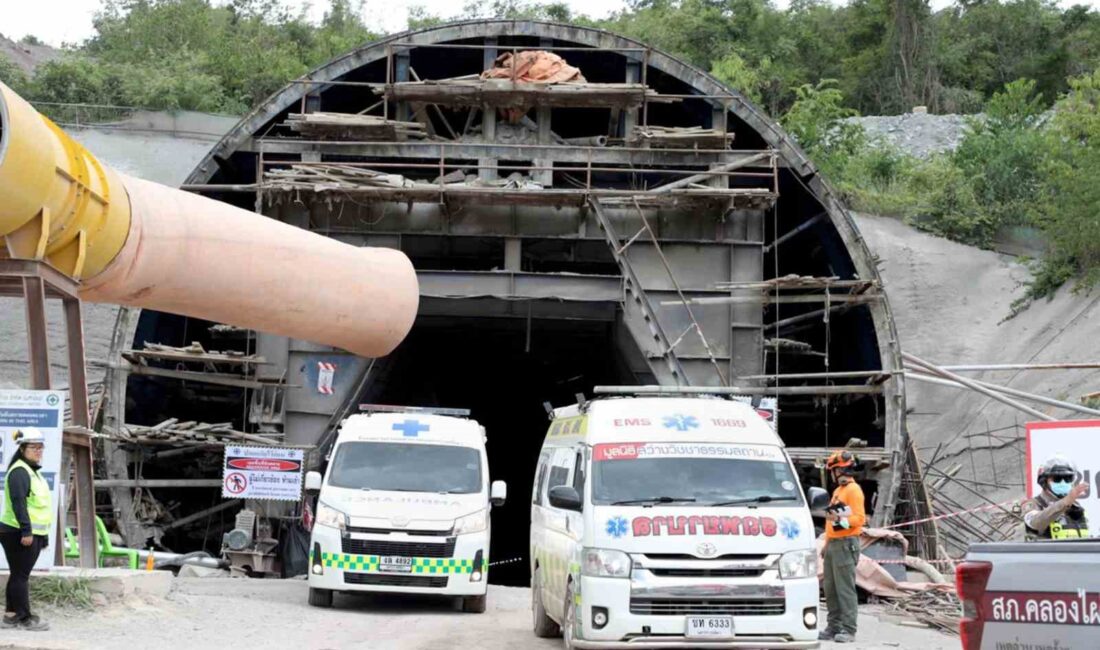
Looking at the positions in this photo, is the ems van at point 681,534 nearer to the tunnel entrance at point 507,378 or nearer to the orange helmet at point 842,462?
the orange helmet at point 842,462

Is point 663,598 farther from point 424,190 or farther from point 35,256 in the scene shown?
→ point 424,190

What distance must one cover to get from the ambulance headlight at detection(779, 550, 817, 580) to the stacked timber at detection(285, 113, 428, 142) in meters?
16.2

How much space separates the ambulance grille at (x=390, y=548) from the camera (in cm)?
1753

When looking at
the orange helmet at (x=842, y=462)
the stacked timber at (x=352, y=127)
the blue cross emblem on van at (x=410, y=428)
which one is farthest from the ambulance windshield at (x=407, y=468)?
the stacked timber at (x=352, y=127)

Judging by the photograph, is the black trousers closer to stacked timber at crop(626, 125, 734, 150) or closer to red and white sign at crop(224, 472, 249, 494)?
red and white sign at crop(224, 472, 249, 494)

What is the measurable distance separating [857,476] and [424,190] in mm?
9267

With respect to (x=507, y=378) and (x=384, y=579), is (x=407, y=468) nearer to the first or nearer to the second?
(x=384, y=579)

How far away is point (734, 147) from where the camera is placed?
29203 mm

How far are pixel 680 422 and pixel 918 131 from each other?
1734 inches

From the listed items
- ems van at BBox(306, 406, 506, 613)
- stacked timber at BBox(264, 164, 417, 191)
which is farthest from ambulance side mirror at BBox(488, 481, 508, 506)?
stacked timber at BBox(264, 164, 417, 191)

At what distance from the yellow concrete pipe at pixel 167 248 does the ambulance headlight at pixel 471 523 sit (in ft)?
10.9

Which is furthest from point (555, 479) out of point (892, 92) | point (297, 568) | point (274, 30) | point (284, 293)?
point (274, 30)

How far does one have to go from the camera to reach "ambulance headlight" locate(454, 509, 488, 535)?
17922 millimetres

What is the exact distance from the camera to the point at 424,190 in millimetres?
25188
